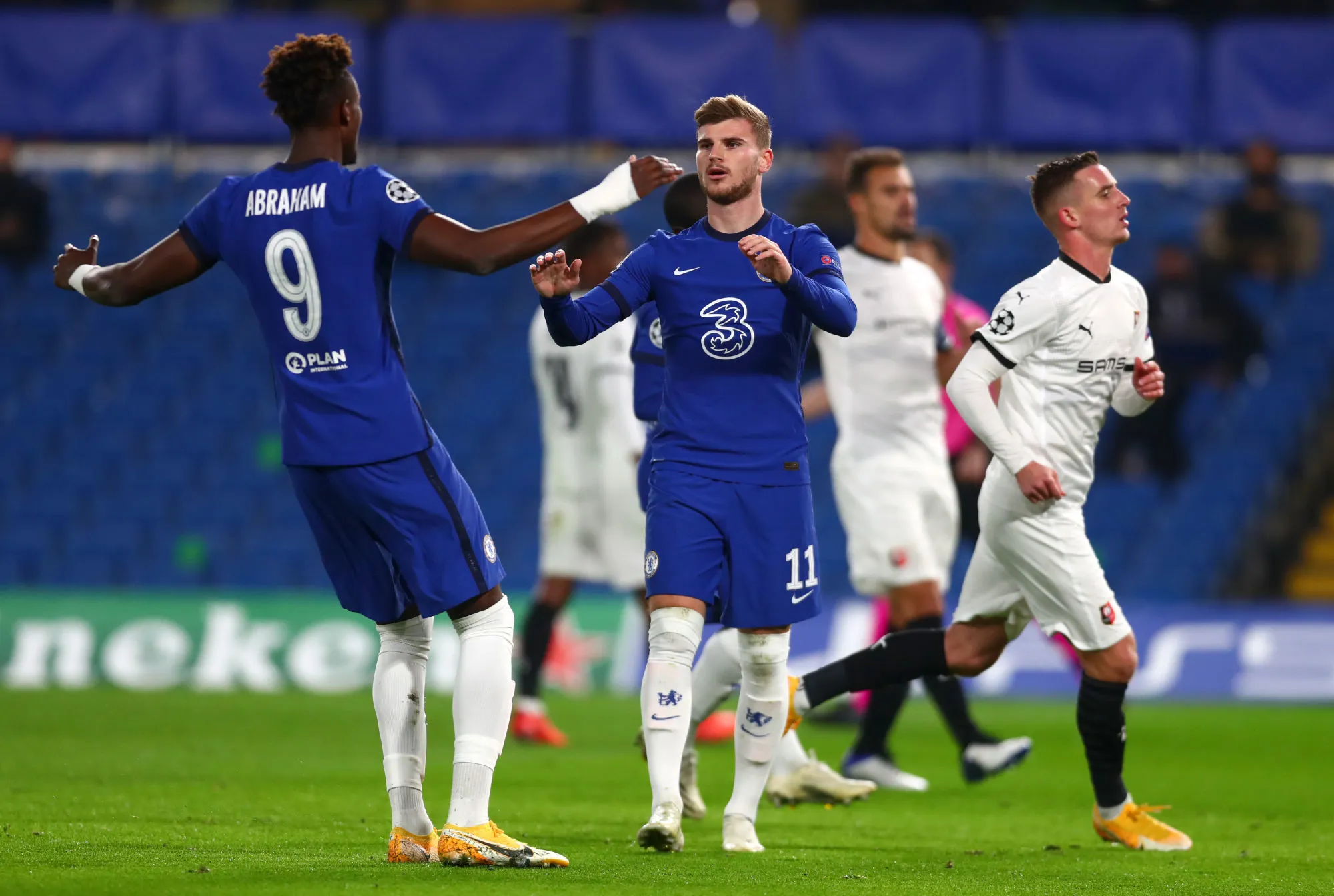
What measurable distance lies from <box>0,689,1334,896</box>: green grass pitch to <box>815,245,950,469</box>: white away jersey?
1557 millimetres

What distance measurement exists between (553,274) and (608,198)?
0.31 meters

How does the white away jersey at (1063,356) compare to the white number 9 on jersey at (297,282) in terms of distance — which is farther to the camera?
the white away jersey at (1063,356)

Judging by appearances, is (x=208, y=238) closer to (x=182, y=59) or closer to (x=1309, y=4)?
(x=182, y=59)

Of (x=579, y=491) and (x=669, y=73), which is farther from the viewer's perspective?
(x=669, y=73)

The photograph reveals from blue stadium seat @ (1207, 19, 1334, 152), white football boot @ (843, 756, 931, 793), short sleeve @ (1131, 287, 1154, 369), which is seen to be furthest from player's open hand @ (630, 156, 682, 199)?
blue stadium seat @ (1207, 19, 1334, 152)

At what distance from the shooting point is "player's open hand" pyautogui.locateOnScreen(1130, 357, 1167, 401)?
654 centimetres

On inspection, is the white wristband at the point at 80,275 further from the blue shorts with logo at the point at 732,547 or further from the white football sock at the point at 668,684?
the white football sock at the point at 668,684

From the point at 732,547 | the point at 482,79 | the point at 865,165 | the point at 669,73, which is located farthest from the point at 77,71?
the point at 732,547

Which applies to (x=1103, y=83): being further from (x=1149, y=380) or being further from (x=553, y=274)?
(x=553, y=274)

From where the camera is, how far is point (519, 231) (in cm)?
534

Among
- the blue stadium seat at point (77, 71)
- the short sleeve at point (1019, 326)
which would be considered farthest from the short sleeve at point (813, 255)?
the blue stadium seat at point (77, 71)

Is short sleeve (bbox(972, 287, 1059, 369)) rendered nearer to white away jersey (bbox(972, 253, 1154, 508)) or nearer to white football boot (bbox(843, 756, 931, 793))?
white away jersey (bbox(972, 253, 1154, 508))

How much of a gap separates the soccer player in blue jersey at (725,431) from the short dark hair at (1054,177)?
1.17m

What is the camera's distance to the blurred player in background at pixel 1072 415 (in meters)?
6.61
